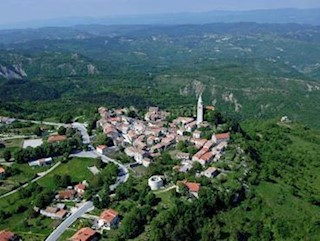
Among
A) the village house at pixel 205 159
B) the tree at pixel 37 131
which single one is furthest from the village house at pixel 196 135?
the tree at pixel 37 131

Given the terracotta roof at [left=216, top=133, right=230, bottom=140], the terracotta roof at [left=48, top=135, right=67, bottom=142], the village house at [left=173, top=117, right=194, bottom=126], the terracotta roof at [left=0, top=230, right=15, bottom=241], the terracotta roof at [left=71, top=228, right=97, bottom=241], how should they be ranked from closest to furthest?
the terracotta roof at [left=71, top=228, right=97, bottom=241], the terracotta roof at [left=0, top=230, right=15, bottom=241], the terracotta roof at [left=216, top=133, right=230, bottom=140], the terracotta roof at [left=48, top=135, right=67, bottom=142], the village house at [left=173, top=117, right=194, bottom=126]

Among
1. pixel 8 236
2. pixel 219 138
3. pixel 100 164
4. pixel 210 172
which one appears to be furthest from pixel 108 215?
pixel 219 138

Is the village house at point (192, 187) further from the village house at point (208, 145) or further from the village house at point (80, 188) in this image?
the village house at point (208, 145)

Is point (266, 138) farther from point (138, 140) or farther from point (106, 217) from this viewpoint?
point (106, 217)

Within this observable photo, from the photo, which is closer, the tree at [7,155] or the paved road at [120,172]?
the paved road at [120,172]

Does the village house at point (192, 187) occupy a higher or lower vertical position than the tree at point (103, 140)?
higher

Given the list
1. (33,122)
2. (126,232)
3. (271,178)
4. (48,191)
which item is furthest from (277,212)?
(33,122)

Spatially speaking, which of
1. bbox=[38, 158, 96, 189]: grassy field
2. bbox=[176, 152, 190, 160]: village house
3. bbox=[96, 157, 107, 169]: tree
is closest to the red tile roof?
bbox=[176, 152, 190, 160]: village house

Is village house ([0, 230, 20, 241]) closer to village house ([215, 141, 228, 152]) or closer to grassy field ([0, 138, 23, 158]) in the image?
grassy field ([0, 138, 23, 158])
